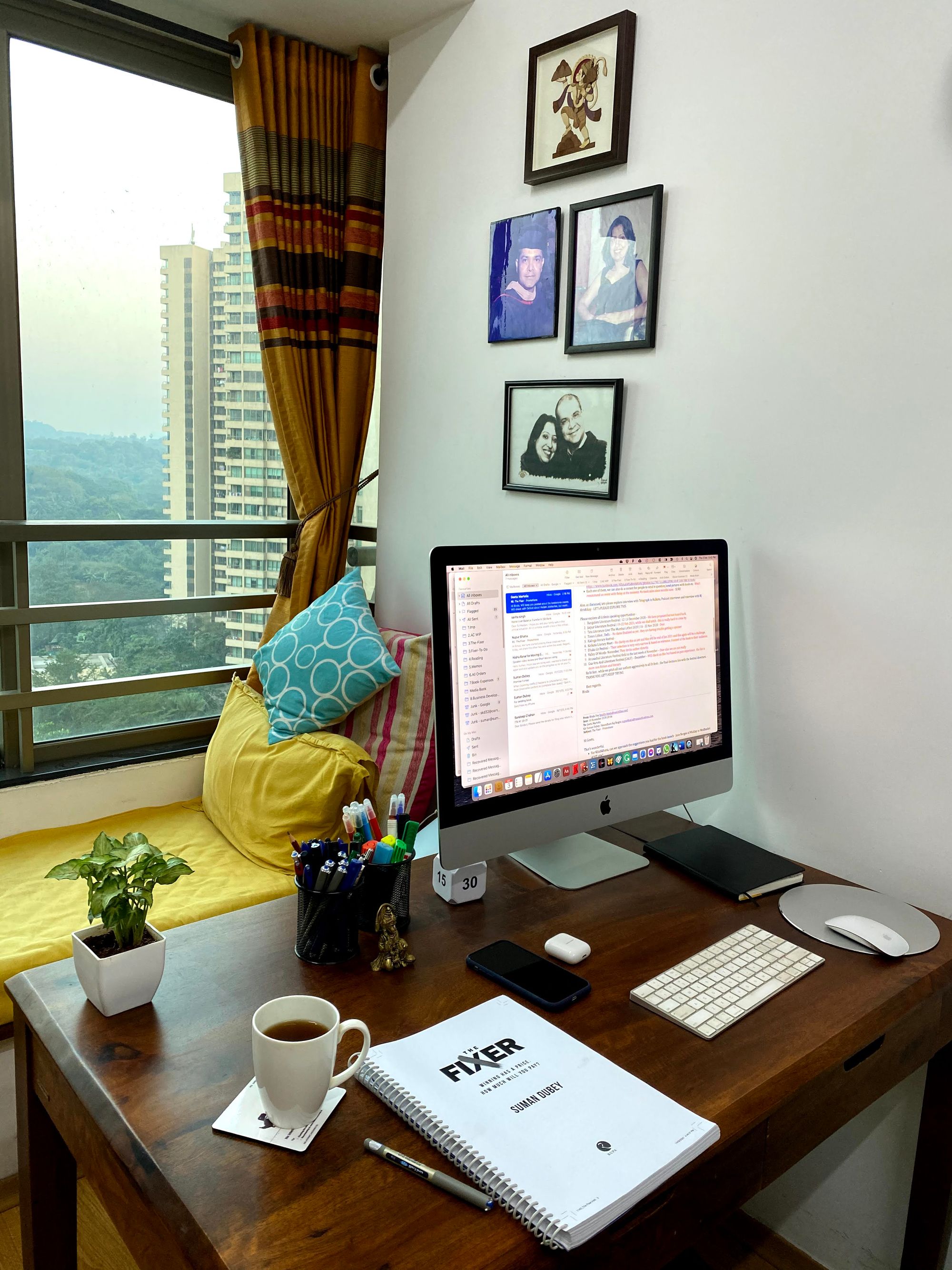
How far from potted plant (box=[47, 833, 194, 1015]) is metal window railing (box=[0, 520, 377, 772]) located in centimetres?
141

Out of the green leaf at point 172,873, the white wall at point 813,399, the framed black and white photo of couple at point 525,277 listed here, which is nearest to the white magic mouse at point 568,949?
the green leaf at point 172,873

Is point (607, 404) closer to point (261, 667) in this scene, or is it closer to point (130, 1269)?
point (261, 667)

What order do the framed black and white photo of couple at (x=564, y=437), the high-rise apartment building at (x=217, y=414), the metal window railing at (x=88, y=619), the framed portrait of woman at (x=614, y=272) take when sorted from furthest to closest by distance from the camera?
the high-rise apartment building at (x=217, y=414) → the metal window railing at (x=88, y=619) → the framed black and white photo of couple at (x=564, y=437) → the framed portrait of woman at (x=614, y=272)

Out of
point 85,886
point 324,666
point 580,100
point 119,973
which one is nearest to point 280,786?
point 324,666

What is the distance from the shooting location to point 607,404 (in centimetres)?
180

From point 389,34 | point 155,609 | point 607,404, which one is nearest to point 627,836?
point 607,404

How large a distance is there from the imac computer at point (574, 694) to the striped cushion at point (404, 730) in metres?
0.63

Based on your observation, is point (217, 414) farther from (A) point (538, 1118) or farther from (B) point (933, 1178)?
(B) point (933, 1178)

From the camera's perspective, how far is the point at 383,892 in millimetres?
1188

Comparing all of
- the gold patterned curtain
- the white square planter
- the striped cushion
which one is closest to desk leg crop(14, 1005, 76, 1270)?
the white square planter

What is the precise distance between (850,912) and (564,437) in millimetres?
1055

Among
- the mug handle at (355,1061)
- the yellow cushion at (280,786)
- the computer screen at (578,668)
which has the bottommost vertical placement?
the yellow cushion at (280,786)

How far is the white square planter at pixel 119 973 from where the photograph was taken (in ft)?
3.25

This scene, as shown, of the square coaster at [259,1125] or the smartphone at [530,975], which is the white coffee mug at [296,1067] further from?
the smartphone at [530,975]
